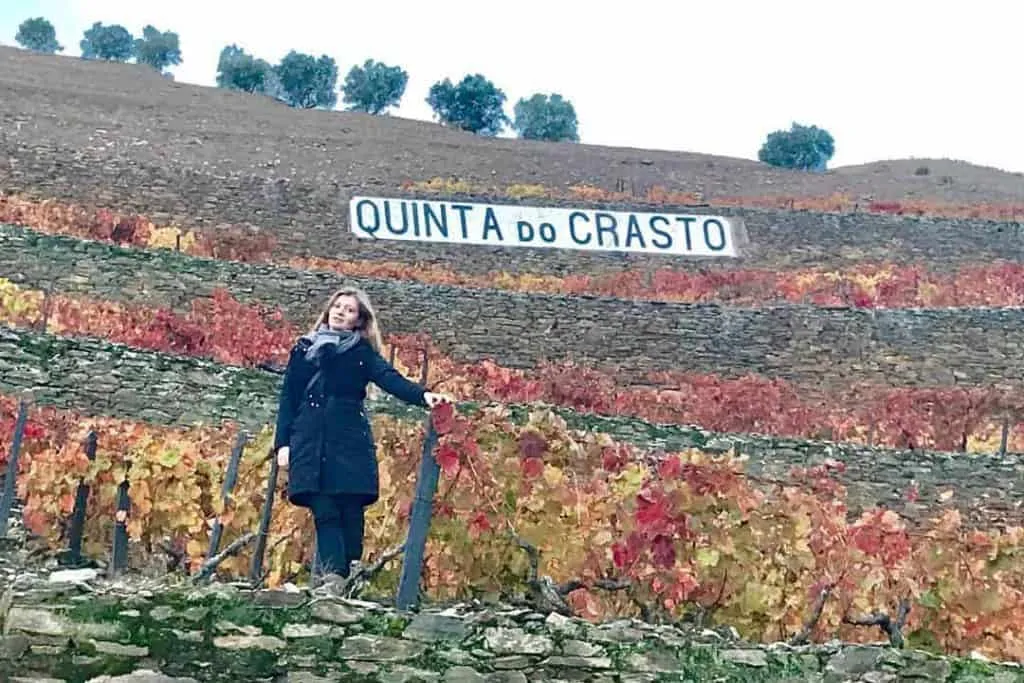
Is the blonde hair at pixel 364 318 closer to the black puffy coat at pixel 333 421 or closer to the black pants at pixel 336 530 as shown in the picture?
the black puffy coat at pixel 333 421

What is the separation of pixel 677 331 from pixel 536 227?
A: 697cm

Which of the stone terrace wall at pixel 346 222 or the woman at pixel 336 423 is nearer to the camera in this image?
the woman at pixel 336 423

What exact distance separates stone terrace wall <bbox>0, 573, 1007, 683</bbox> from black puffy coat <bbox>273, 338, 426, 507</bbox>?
636mm

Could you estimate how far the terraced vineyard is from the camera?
7594 mm

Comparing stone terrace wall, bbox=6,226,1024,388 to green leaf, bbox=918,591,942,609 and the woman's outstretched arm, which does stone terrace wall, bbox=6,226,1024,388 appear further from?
the woman's outstretched arm

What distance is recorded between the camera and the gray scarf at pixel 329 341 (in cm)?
615

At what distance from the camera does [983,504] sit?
13531 millimetres

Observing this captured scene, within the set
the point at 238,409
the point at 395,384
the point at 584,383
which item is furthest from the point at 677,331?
the point at 395,384

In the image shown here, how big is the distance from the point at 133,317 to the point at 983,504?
1134 cm

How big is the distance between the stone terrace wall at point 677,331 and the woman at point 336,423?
1336 centimetres

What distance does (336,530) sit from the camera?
20.2ft

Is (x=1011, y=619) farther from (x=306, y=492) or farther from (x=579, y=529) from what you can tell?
(x=306, y=492)

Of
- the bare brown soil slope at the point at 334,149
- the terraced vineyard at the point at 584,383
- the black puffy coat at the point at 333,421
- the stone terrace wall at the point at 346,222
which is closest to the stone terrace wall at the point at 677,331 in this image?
the terraced vineyard at the point at 584,383

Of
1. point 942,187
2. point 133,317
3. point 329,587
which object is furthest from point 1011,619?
point 942,187
